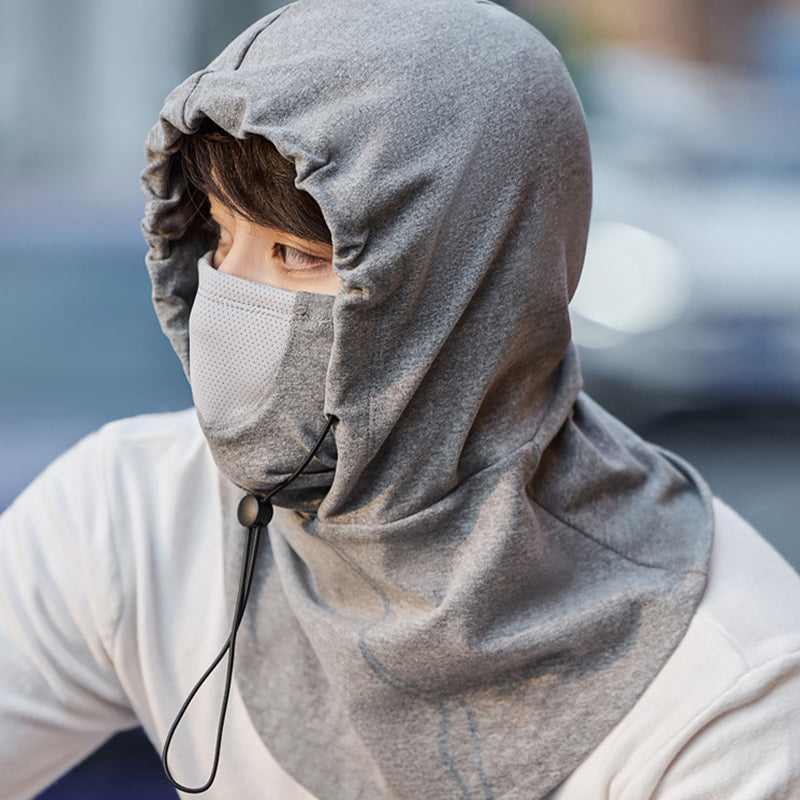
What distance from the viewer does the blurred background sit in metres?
4.56

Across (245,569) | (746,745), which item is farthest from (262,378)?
(746,745)

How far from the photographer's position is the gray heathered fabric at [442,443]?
54.4 inches

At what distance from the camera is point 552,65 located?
5.13ft

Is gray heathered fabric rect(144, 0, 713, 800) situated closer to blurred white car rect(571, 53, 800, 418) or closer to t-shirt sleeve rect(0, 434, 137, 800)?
t-shirt sleeve rect(0, 434, 137, 800)

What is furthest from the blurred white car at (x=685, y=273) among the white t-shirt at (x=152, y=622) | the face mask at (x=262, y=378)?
the face mask at (x=262, y=378)

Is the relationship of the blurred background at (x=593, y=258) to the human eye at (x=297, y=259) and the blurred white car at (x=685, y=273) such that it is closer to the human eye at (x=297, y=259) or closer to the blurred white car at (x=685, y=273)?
the blurred white car at (x=685, y=273)

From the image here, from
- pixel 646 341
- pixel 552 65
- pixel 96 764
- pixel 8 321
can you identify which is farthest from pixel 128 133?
pixel 552 65

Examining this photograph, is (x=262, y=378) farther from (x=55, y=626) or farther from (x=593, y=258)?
(x=593, y=258)

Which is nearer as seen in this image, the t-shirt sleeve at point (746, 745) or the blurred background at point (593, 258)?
the t-shirt sleeve at point (746, 745)

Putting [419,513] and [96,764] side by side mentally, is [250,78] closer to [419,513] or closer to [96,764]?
[419,513]

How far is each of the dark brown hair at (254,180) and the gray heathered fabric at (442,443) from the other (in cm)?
4

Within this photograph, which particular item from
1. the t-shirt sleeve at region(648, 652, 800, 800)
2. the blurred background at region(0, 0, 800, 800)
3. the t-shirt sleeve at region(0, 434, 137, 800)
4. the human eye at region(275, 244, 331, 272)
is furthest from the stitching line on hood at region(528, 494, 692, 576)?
the blurred background at region(0, 0, 800, 800)

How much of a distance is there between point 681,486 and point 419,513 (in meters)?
0.52

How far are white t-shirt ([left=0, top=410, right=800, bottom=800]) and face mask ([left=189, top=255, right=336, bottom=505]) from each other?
Answer: 326 mm
